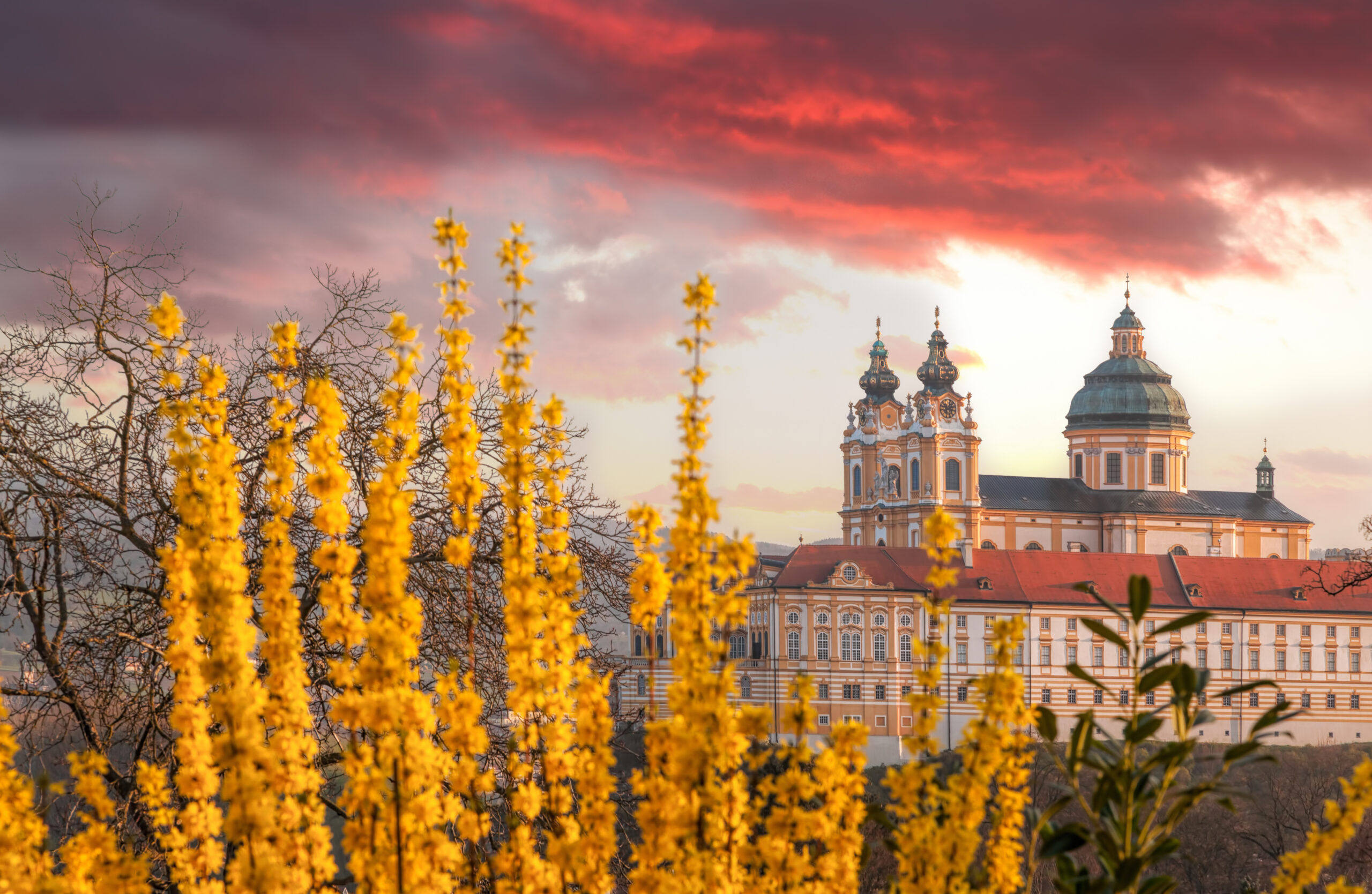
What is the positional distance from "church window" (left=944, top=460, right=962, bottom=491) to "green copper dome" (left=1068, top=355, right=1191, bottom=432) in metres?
12.7

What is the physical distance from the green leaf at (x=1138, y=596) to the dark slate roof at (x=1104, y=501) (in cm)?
8651

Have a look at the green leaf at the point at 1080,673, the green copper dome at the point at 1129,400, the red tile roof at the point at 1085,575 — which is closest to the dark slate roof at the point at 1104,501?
the green copper dome at the point at 1129,400

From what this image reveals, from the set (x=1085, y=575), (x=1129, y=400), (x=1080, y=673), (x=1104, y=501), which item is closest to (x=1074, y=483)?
(x=1104, y=501)

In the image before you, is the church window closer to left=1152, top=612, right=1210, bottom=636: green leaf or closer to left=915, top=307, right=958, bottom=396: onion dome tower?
left=915, top=307, right=958, bottom=396: onion dome tower

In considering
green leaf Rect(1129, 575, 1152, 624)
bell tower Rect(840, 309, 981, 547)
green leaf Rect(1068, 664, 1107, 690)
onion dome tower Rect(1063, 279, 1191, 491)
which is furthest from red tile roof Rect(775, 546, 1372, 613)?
green leaf Rect(1129, 575, 1152, 624)

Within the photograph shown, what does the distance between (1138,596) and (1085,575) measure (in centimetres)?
7067

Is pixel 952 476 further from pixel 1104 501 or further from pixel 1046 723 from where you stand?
pixel 1046 723

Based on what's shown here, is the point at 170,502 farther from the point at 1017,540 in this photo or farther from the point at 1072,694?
the point at 1017,540

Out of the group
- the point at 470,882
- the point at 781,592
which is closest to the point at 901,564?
the point at 781,592

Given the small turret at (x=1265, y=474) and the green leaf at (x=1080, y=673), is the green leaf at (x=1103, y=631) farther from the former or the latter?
the small turret at (x=1265, y=474)

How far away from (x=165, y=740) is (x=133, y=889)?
7.36 meters

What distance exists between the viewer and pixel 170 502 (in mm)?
8758

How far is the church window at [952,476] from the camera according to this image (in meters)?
88.9

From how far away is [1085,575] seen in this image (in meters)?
71.0
